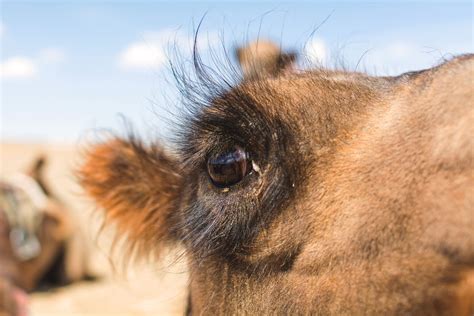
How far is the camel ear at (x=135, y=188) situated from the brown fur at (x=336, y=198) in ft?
1.55

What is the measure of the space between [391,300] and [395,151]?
41cm

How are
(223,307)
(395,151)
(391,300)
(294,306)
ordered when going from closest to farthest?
(391,300) < (395,151) < (294,306) < (223,307)

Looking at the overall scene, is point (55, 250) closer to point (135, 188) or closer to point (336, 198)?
point (135, 188)

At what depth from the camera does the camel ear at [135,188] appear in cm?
342

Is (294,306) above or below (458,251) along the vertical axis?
below

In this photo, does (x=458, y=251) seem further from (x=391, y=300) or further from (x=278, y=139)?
(x=278, y=139)

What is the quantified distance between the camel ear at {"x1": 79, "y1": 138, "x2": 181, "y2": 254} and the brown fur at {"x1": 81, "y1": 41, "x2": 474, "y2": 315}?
47cm

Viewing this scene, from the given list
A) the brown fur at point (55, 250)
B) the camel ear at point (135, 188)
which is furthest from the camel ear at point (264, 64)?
the brown fur at point (55, 250)

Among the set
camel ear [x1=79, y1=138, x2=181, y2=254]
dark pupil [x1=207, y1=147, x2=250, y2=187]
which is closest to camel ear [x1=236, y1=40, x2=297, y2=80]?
dark pupil [x1=207, y1=147, x2=250, y2=187]

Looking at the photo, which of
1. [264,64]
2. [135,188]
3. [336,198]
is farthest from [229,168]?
[135,188]

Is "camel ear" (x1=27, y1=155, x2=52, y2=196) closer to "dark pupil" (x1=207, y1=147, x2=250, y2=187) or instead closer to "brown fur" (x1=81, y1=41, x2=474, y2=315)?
"brown fur" (x1=81, y1=41, x2=474, y2=315)

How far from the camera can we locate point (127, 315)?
1170 centimetres

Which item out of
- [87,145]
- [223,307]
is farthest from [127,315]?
[223,307]

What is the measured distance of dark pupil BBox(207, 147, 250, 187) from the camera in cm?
233
